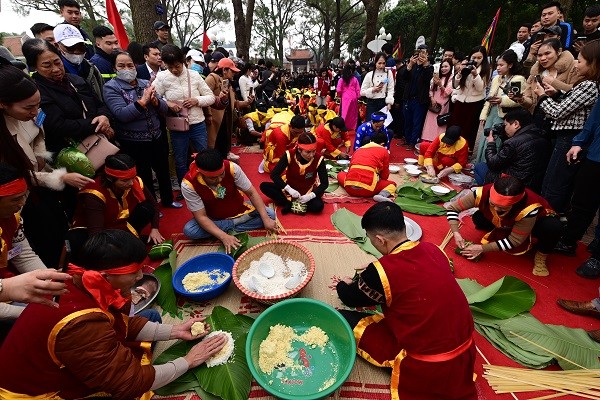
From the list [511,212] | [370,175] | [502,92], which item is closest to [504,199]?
[511,212]

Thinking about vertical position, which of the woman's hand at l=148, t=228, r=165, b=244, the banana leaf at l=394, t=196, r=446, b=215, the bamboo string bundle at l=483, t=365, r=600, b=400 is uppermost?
the woman's hand at l=148, t=228, r=165, b=244

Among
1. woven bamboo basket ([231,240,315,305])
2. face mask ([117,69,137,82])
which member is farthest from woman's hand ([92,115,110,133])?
woven bamboo basket ([231,240,315,305])

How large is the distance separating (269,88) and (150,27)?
16.2 ft

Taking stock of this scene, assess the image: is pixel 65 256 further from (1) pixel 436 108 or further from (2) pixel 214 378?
(1) pixel 436 108

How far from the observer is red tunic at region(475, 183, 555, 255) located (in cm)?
260

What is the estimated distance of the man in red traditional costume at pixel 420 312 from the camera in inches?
59.3

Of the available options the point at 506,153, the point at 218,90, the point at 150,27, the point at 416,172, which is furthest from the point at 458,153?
the point at 150,27

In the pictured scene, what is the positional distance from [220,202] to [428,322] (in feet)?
7.04

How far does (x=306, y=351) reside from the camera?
6.18 feet

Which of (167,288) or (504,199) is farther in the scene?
(504,199)

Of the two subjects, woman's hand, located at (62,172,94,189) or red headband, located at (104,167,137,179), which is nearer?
woman's hand, located at (62,172,94,189)

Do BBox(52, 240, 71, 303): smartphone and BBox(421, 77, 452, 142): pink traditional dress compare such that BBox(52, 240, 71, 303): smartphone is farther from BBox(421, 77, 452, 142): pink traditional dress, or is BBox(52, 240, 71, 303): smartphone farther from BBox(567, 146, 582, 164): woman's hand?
BBox(421, 77, 452, 142): pink traditional dress

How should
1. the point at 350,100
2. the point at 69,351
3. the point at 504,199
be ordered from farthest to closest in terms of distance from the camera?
the point at 350,100 → the point at 504,199 → the point at 69,351

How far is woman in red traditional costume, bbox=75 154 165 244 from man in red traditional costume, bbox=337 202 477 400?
6.12ft
